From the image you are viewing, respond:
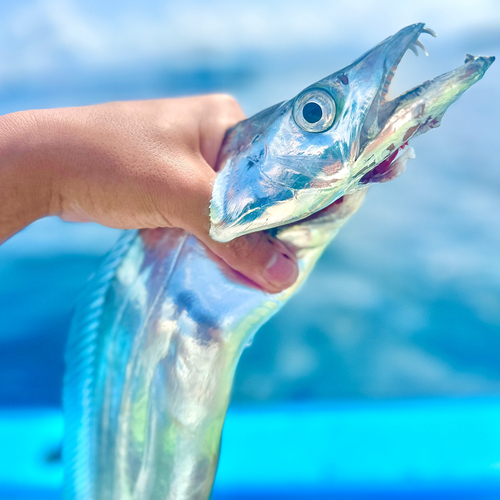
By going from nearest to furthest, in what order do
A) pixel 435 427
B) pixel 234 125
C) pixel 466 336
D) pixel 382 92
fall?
pixel 382 92, pixel 234 125, pixel 435 427, pixel 466 336

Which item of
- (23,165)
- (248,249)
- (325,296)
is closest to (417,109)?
(248,249)

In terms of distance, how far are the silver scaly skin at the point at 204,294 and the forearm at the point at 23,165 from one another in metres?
0.15

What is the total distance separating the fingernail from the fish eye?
7.6 inches

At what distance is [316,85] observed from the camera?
0.43 m

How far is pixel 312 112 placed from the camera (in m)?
0.44

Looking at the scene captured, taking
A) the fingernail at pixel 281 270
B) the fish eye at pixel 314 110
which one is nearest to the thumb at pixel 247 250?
the fingernail at pixel 281 270

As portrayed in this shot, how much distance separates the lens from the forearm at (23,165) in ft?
2.03

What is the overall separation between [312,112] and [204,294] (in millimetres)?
300

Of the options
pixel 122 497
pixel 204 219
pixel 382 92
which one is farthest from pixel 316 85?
pixel 122 497

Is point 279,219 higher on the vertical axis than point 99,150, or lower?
lower

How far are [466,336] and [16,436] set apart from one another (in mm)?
1398

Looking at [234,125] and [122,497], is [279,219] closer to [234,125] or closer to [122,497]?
[234,125]

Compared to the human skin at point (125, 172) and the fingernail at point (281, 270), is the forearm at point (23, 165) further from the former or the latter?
the fingernail at point (281, 270)

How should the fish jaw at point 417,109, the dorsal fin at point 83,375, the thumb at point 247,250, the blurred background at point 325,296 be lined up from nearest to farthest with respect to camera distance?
the fish jaw at point 417,109
the thumb at point 247,250
the dorsal fin at point 83,375
the blurred background at point 325,296
